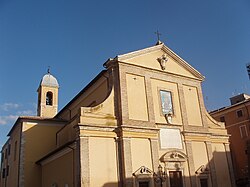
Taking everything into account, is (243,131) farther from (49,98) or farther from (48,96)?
(48,96)

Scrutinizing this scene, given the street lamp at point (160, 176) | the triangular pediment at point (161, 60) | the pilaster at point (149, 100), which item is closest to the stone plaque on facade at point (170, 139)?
the pilaster at point (149, 100)

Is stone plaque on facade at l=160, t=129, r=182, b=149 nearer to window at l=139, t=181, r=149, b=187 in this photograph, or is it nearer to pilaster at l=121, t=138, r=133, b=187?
window at l=139, t=181, r=149, b=187

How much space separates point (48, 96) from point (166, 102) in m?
19.2

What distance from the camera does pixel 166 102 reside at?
19453 mm

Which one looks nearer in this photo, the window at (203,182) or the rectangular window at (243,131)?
the window at (203,182)

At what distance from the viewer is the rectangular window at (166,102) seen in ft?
62.9

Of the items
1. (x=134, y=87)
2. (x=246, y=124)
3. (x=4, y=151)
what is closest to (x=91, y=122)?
(x=134, y=87)

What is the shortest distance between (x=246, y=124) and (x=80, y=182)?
78.4 ft

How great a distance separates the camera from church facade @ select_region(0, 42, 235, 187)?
611 inches

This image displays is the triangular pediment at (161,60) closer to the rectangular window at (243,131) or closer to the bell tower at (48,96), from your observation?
the rectangular window at (243,131)

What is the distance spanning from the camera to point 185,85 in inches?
840

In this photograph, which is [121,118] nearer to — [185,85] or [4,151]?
[185,85]

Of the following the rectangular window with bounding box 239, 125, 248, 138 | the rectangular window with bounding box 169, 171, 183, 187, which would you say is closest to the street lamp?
the rectangular window with bounding box 169, 171, 183, 187

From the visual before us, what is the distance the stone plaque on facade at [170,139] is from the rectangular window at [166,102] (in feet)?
4.58
